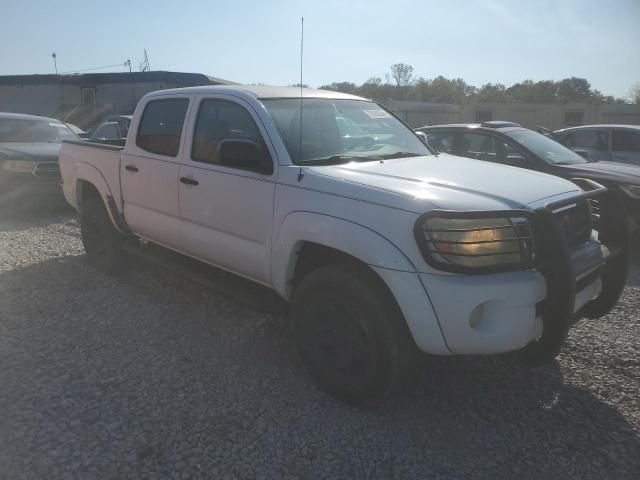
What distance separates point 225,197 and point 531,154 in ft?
16.1

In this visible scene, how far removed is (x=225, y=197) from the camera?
3.66m

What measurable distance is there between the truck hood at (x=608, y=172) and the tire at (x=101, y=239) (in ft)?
18.3

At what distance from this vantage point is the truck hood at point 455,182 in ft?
8.83

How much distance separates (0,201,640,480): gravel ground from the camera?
2.60m

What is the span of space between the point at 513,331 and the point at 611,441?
2.91 feet

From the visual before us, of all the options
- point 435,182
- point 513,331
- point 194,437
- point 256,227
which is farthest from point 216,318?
point 513,331

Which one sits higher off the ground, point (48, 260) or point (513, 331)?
point (513, 331)

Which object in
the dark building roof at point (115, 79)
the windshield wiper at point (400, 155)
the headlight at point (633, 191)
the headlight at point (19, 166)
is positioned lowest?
the headlight at point (19, 166)

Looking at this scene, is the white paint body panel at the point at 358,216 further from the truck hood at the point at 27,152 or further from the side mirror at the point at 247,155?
the truck hood at the point at 27,152

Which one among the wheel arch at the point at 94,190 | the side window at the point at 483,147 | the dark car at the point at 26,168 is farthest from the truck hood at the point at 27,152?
the side window at the point at 483,147

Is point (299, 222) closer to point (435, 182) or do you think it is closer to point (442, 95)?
point (435, 182)

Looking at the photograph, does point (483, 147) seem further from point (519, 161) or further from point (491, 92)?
point (491, 92)

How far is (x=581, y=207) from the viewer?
3219mm

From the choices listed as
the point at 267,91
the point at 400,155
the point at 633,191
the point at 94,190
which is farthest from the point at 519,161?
the point at 94,190
